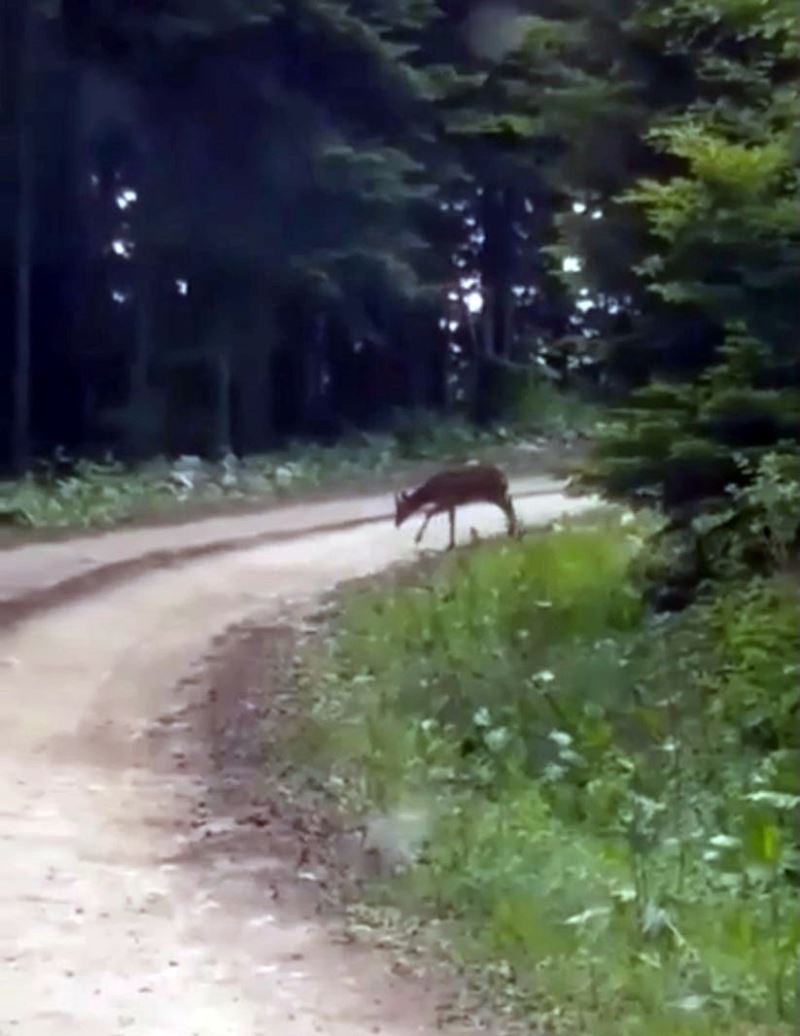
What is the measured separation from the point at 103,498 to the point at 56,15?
20.4 ft

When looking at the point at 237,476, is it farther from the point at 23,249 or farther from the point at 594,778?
the point at 594,778

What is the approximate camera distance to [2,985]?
6488 mm

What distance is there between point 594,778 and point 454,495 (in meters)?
10.9

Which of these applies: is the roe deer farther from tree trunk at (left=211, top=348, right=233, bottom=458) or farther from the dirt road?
tree trunk at (left=211, top=348, right=233, bottom=458)

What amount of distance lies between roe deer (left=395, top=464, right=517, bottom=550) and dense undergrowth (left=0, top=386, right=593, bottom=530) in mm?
1153

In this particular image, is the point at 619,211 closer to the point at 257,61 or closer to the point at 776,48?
the point at 776,48

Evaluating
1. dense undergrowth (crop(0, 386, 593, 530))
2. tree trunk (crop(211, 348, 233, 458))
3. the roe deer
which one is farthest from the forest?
the roe deer

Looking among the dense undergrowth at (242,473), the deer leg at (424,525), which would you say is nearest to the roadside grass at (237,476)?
the dense undergrowth at (242,473)

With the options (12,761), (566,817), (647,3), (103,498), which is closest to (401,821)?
(566,817)

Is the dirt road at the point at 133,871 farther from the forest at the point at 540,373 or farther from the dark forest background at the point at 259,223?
the dark forest background at the point at 259,223

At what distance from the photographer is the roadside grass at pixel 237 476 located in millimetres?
22406

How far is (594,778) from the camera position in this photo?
9.57m

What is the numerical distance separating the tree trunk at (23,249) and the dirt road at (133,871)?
37.8ft

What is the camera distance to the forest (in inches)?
299
